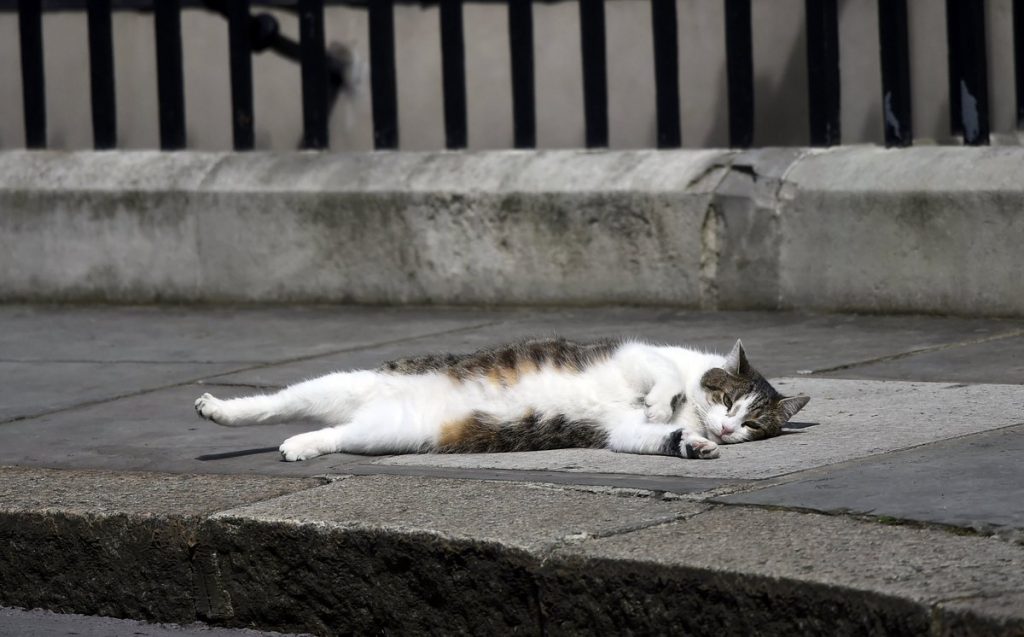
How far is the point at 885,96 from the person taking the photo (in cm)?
661

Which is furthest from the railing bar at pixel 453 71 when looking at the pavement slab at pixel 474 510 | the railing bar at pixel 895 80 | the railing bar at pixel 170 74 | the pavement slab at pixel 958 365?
the pavement slab at pixel 474 510

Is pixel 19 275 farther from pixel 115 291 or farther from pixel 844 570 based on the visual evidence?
pixel 844 570

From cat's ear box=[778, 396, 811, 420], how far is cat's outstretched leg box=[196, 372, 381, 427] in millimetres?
1182

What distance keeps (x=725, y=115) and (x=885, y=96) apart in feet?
6.93

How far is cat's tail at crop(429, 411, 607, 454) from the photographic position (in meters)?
4.38

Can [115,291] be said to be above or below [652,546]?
above

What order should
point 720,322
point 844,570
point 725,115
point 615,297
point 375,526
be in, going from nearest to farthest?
point 844,570, point 375,526, point 720,322, point 615,297, point 725,115

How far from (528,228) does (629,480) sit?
11.0ft

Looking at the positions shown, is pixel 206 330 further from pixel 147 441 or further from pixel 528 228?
pixel 147 441

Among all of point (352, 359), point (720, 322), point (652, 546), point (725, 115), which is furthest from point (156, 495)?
point (725, 115)

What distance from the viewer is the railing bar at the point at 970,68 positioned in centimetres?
638

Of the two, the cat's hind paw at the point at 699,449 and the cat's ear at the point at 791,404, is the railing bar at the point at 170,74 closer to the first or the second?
the cat's ear at the point at 791,404

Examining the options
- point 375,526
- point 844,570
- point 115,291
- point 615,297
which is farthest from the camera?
point 115,291

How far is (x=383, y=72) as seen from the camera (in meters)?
7.52
